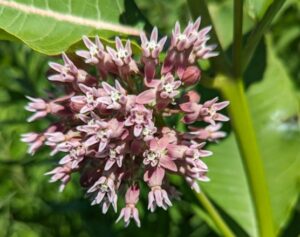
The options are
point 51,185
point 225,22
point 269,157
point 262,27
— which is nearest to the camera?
point 262,27

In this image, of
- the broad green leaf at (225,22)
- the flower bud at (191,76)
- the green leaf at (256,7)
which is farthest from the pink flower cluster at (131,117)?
the broad green leaf at (225,22)

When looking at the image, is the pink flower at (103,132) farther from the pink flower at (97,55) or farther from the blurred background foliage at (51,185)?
the blurred background foliage at (51,185)

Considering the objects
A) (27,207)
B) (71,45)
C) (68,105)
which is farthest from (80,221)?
(71,45)

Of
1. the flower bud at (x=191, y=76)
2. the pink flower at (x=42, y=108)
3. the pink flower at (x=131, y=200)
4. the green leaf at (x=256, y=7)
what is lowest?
the pink flower at (x=131, y=200)

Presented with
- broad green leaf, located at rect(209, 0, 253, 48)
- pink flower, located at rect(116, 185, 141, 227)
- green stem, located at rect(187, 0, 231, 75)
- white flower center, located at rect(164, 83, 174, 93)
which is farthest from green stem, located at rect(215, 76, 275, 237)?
broad green leaf, located at rect(209, 0, 253, 48)

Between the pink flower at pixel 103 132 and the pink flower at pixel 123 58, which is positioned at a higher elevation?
the pink flower at pixel 123 58

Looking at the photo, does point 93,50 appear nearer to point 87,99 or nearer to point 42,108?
point 87,99

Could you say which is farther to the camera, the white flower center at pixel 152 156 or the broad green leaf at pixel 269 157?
the broad green leaf at pixel 269 157

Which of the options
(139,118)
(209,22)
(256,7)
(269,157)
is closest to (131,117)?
(139,118)
